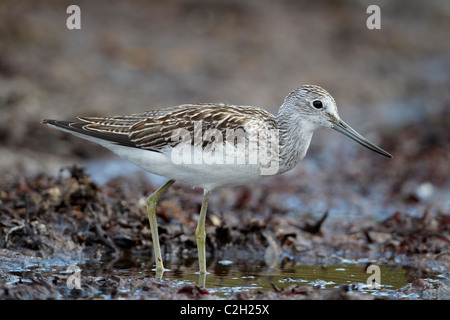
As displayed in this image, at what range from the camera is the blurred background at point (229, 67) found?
14961mm

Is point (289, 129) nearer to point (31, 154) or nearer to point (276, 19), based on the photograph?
point (31, 154)

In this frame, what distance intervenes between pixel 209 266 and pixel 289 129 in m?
2.07

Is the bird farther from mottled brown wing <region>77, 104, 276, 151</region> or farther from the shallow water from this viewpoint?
the shallow water

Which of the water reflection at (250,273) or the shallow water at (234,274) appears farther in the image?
the water reflection at (250,273)

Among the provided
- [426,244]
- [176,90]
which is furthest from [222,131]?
[176,90]

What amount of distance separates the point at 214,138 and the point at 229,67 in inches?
511

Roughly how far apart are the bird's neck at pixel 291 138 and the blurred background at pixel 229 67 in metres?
6.11

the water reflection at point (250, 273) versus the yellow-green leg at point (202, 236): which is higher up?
the yellow-green leg at point (202, 236)

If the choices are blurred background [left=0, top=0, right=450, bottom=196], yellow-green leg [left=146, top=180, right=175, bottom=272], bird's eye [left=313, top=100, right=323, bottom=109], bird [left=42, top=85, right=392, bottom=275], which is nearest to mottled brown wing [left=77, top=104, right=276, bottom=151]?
bird [left=42, top=85, right=392, bottom=275]

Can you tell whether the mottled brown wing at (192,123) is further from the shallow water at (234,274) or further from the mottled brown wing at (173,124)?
the shallow water at (234,274)

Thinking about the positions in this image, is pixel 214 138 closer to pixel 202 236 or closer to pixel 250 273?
pixel 202 236

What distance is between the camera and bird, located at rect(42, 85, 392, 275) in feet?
26.3

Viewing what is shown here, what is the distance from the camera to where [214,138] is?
8.09 m

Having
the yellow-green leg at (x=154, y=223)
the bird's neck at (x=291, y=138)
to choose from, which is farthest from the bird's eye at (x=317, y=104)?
the yellow-green leg at (x=154, y=223)
